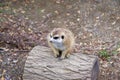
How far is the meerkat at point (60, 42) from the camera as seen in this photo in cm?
476

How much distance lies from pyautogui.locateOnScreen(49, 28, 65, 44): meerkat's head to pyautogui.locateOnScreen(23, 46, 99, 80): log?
379 millimetres

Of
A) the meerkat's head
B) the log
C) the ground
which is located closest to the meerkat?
the meerkat's head

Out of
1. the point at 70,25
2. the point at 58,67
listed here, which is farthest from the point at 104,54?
the point at 58,67

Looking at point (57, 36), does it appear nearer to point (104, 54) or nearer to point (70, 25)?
point (104, 54)

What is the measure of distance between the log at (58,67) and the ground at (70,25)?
1.16m

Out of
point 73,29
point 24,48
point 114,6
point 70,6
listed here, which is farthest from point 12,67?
point 114,6

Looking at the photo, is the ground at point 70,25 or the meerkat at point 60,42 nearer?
the meerkat at point 60,42

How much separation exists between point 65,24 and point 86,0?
1.22 metres

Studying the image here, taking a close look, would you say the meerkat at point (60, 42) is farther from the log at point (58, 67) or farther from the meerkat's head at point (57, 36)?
the log at point (58, 67)

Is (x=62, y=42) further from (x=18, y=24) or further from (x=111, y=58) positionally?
(x=18, y=24)

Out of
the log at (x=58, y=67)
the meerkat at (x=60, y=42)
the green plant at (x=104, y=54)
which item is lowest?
the log at (x=58, y=67)

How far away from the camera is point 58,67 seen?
497 cm

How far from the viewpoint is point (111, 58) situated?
6605 mm

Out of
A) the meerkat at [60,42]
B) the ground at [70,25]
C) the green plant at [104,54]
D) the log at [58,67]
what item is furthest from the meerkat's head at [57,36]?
the green plant at [104,54]
